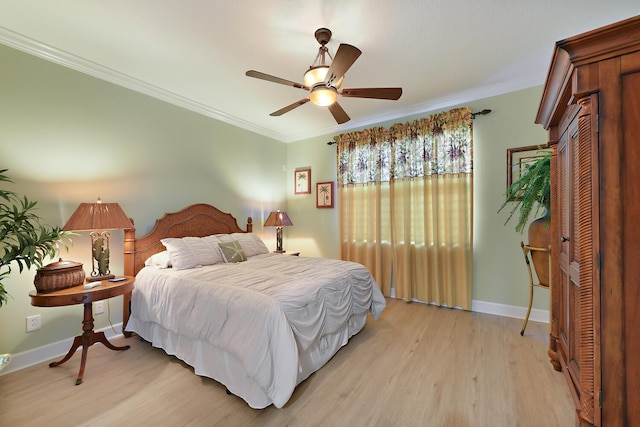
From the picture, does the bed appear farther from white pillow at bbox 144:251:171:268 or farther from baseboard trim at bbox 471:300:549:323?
baseboard trim at bbox 471:300:549:323

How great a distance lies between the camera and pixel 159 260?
2729 millimetres

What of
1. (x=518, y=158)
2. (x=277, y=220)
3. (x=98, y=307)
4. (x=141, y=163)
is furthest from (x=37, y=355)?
(x=518, y=158)

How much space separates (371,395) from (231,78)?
3208 mm

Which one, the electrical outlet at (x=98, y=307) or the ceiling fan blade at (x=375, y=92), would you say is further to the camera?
the electrical outlet at (x=98, y=307)

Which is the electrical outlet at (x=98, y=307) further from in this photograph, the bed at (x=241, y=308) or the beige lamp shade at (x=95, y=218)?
the beige lamp shade at (x=95, y=218)

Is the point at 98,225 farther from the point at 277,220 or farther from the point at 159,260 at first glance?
the point at 277,220

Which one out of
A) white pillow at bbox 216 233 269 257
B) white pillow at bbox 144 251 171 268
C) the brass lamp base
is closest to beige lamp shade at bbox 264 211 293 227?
white pillow at bbox 216 233 269 257

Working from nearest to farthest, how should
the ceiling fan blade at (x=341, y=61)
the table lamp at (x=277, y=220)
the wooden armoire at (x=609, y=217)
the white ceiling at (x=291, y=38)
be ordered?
the wooden armoire at (x=609, y=217) → the ceiling fan blade at (x=341, y=61) → the white ceiling at (x=291, y=38) → the table lamp at (x=277, y=220)

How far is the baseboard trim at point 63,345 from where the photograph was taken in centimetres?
210

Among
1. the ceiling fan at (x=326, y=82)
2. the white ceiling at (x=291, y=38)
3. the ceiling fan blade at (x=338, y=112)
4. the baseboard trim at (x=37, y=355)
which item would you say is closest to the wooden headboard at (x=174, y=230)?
the baseboard trim at (x=37, y=355)

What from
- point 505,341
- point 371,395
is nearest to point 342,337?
point 371,395

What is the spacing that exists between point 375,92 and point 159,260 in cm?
270

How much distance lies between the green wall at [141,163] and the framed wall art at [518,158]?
67 mm

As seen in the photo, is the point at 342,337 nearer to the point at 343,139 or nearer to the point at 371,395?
the point at 371,395
